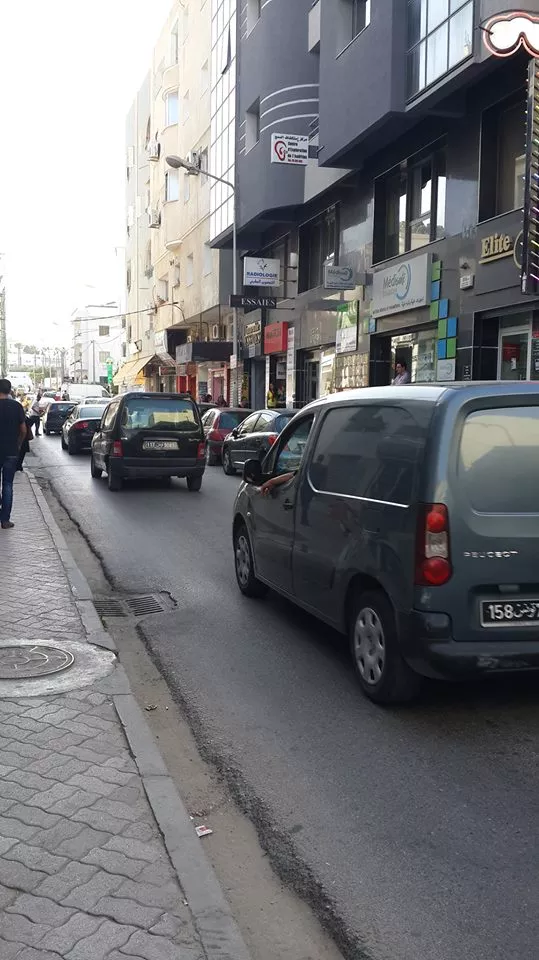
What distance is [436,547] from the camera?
4480 millimetres

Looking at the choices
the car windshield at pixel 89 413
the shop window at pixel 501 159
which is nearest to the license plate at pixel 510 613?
the shop window at pixel 501 159

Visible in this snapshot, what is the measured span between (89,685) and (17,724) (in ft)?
2.35

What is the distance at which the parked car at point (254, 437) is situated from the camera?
16.8 meters

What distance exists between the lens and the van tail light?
14.7 ft

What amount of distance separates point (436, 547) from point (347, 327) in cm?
1992

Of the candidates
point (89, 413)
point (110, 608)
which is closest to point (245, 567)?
point (110, 608)

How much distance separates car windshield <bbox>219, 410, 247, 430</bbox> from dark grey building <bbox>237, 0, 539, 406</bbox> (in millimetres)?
3769

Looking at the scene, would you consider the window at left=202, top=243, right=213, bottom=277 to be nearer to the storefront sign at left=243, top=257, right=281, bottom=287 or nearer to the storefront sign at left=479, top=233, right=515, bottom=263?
the storefront sign at left=243, top=257, right=281, bottom=287

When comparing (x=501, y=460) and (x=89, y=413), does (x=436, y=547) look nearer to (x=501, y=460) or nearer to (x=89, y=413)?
(x=501, y=460)

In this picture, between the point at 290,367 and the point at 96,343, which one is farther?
the point at 96,343

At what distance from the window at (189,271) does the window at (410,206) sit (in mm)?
23722

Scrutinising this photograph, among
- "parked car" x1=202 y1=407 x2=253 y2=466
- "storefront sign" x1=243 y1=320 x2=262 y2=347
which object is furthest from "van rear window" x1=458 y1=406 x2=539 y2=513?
"storefront sign" x1=243 y1=320 x2=262 y2=347

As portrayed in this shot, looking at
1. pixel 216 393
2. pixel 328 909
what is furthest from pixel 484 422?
pixel 216 393

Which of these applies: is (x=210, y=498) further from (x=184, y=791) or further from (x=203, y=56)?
(x=203, y=56)
